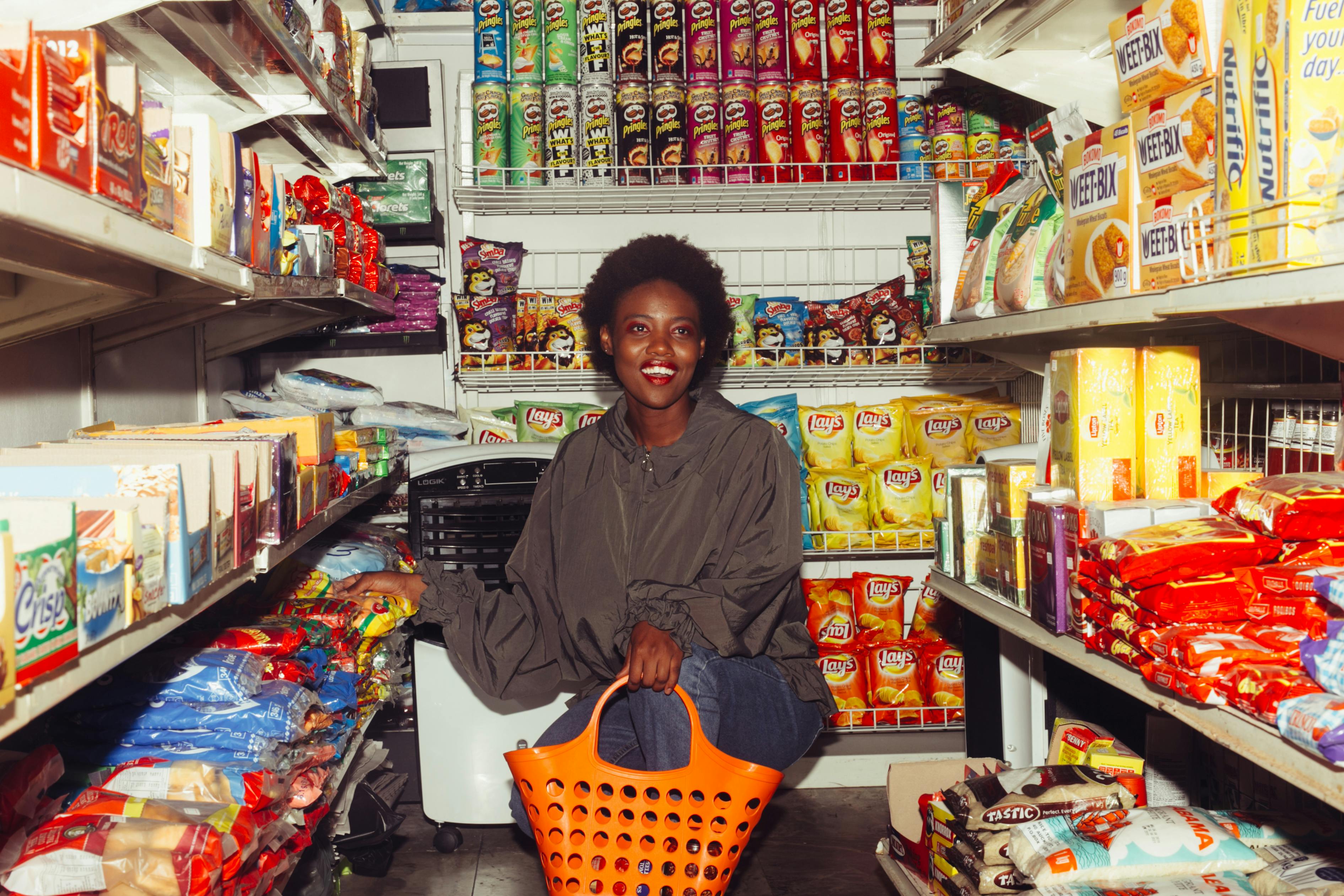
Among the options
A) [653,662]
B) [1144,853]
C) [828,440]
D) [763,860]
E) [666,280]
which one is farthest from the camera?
[828,440]

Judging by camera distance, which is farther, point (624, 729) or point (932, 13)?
point (932, 13)

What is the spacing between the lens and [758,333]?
3434 mm

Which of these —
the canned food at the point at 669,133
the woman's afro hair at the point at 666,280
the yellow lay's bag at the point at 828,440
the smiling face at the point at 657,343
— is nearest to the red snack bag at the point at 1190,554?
the smiling face at the point at 657,343

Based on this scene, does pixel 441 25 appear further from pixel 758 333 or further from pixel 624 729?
pixel 624 729

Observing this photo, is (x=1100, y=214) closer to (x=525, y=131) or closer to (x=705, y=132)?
(x=705, y=132)

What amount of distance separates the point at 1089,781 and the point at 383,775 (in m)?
2.00

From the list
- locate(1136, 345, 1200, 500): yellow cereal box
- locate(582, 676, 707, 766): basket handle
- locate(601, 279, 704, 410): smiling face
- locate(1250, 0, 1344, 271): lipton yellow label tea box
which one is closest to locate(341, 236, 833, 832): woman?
locate(601, 279, 704, 410): smiling face

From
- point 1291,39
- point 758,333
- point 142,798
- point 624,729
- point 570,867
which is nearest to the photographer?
point 1291,39

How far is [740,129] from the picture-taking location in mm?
3299

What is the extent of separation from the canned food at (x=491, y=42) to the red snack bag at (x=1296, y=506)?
266 cm

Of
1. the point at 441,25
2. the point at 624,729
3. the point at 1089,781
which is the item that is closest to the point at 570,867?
the point at 624,729

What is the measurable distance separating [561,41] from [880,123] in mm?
1093

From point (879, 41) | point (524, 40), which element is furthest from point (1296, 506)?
point (524, 40)

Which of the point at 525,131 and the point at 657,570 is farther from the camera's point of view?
the point at 525,131
